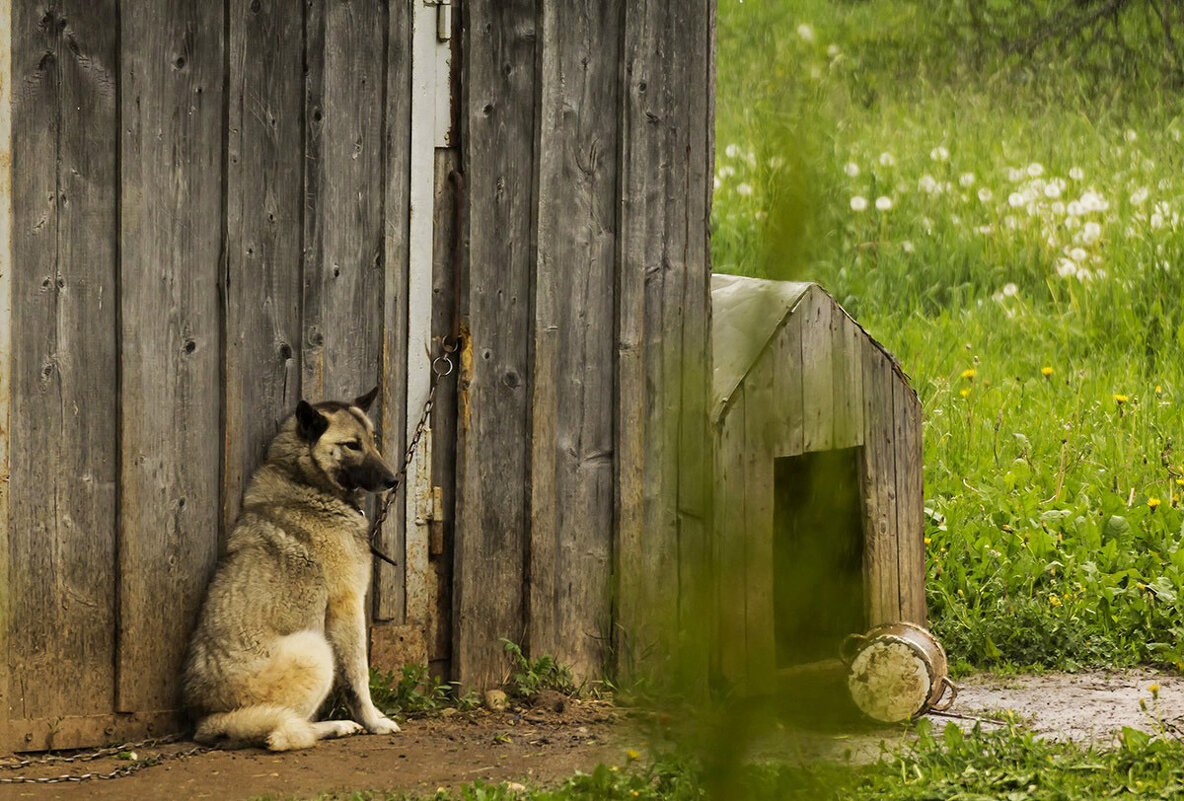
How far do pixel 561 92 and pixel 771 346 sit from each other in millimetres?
4625

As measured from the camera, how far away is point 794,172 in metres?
0.84

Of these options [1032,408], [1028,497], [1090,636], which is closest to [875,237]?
[1032,408]

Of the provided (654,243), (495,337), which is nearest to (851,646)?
(654,243)

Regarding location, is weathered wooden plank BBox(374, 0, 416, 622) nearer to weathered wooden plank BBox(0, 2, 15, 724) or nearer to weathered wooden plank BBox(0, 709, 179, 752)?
weathered wooden plank BBox(0, 709, 179, 752)

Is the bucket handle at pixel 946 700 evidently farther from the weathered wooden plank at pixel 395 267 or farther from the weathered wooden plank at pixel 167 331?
the weathered wooden plank at pixel 167 331

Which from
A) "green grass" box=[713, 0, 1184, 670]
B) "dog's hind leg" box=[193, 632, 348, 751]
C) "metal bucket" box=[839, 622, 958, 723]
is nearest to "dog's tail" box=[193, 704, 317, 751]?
"dog's hind leg" box=[193, 632, 348, 751]

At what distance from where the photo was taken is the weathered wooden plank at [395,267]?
202 inches

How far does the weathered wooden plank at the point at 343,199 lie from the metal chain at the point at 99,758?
1.31m

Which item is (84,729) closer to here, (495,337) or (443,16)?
(495,337)

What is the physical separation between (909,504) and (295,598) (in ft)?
8.78

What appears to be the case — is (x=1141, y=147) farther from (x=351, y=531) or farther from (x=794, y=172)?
(x=794, y=172)

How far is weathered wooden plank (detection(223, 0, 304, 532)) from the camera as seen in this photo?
15.8 ft

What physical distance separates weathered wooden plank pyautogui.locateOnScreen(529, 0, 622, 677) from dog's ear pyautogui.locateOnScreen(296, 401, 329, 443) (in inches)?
37.6

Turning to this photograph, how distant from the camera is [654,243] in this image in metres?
5.68
